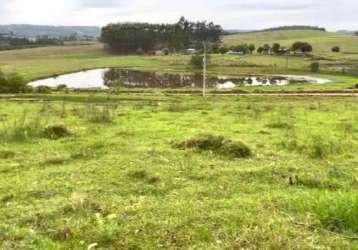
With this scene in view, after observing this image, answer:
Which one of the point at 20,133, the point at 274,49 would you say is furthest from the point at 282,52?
the point at 20,133

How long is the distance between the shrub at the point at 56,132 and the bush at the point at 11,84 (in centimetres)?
3303

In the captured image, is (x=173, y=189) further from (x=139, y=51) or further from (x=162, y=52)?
(x=139, y=51)

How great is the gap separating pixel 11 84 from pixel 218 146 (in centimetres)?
3892

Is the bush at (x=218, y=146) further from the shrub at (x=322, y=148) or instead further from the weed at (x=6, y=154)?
the weed at (x=6, y=154)

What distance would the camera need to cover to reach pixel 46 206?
9.11 metres

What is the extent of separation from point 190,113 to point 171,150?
1319 cm

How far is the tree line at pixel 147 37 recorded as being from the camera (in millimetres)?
151625

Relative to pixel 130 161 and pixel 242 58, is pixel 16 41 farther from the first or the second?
pixel 130 161

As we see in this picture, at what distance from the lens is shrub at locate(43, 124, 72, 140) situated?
17484 millimetres

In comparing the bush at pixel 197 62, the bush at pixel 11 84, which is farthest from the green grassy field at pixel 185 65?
the bush at pixel 11 84

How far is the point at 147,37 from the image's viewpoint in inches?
6009

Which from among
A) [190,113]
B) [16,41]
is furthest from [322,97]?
[16,41]

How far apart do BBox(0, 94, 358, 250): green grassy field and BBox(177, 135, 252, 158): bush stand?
0.03 metres

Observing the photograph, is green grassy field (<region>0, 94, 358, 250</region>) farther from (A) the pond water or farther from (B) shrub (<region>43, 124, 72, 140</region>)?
(A) the pond water
